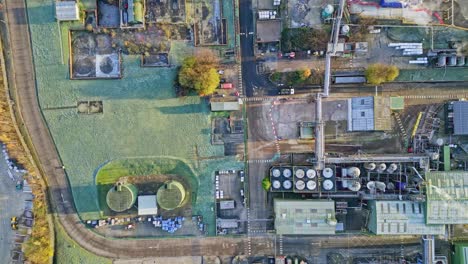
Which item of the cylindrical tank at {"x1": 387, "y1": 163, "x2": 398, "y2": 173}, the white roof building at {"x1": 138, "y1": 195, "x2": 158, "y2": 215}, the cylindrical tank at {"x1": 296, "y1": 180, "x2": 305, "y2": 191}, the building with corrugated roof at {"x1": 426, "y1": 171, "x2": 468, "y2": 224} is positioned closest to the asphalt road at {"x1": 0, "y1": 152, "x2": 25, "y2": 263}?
the white roof building at {"x1": 138, "y1": 195, "x2": 158, "y2": 215}

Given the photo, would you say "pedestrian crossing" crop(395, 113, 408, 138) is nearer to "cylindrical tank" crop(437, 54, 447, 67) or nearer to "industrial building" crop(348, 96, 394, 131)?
"industrial building" crop(348, 96, 394, 131)

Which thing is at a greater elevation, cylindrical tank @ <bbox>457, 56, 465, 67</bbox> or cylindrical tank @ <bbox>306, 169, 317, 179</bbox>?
cylindrical tank @ <bbox>457, 56, 465, 67</bbox>

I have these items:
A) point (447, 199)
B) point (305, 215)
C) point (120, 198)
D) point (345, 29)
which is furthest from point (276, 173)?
point (447, 199)

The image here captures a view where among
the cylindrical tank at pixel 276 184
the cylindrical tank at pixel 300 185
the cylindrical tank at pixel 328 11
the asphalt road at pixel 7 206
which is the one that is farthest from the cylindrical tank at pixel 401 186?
the asphalt road at pixel 7 206

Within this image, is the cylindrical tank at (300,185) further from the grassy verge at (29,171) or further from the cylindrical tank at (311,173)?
the grassy verge at (29,171)

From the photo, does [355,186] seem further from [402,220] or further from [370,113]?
[370,113]

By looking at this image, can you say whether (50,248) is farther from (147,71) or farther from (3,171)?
(147,71)

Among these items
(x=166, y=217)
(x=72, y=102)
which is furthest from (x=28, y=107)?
(x=166, y=217)
